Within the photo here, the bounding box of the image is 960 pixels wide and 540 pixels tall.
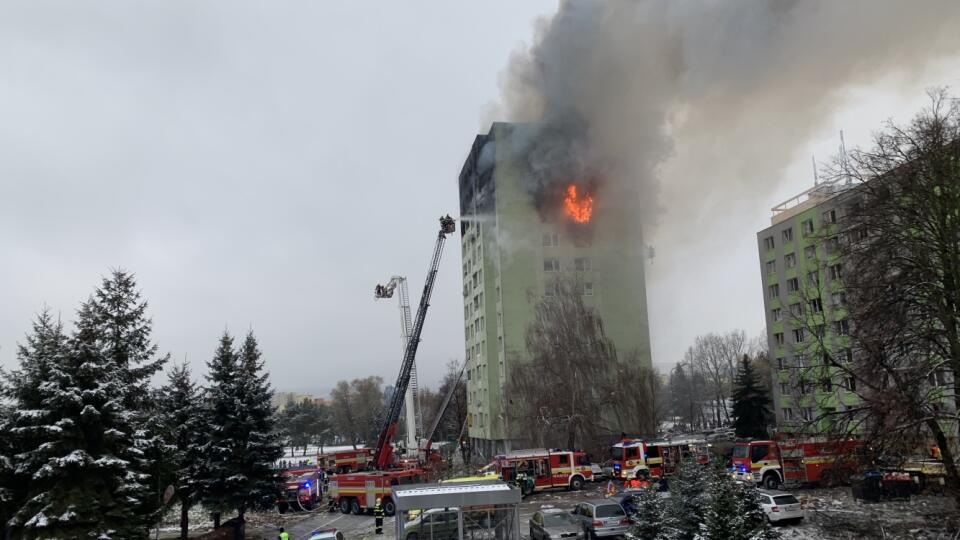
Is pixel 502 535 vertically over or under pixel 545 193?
under

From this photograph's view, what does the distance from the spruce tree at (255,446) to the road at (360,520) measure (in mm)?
2385

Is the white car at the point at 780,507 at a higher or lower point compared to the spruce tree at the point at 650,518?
lower

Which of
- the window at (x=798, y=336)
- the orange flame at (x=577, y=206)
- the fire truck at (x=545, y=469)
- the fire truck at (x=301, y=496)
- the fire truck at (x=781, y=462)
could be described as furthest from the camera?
the orange flame at (x=577, y=206)

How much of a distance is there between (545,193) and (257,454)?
3730 centimetres

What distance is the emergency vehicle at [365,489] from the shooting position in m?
31.3

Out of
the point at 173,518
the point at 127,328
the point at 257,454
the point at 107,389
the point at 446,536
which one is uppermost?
the point at 127,328

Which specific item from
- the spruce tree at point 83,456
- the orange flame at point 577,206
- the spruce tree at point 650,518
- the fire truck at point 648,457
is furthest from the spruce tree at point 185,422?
the orange flame at point 577,206

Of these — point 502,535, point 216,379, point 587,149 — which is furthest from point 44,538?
point 587,149

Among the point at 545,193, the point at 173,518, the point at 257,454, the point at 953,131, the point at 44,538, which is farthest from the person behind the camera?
the point at 545,193

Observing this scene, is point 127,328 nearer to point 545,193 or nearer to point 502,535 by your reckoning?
point 502,535

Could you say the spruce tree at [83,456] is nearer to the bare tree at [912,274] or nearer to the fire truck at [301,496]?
the fire truck at [301,496]

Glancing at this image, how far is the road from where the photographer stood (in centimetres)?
2694

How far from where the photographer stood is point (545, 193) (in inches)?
2265

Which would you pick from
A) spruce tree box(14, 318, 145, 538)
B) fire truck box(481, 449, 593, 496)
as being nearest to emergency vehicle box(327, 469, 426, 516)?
fire truck box(481, 449, 593, 496)
